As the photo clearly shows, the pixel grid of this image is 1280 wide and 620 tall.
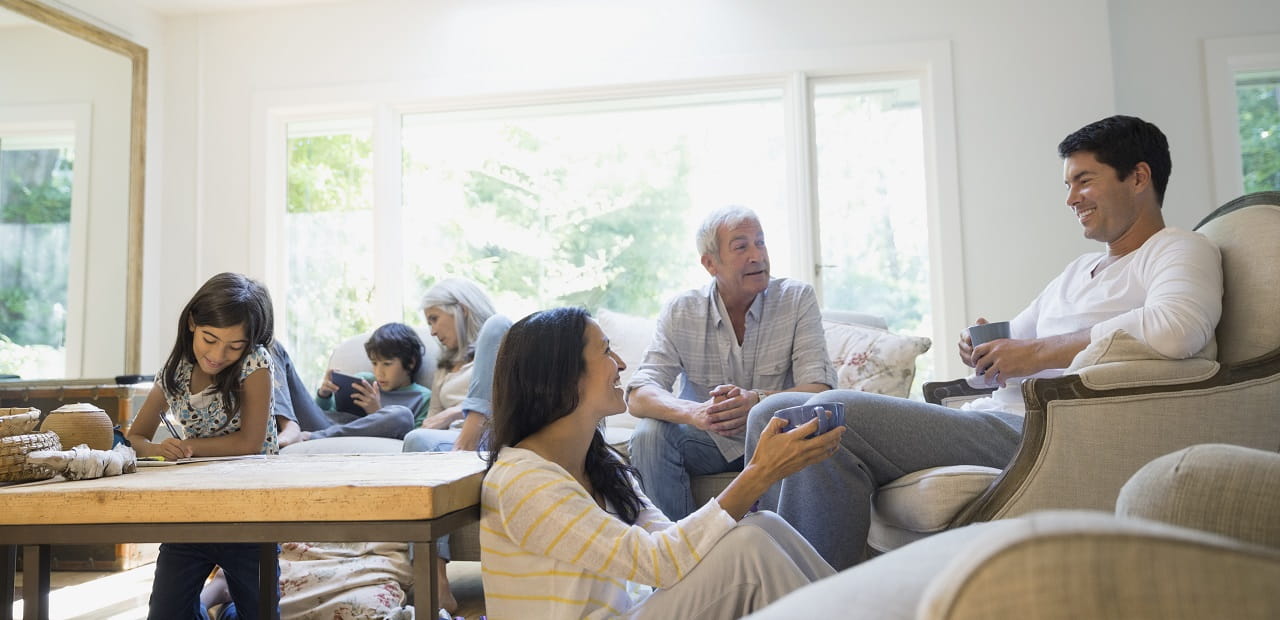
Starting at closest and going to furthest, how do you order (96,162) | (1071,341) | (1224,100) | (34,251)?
(1071,341) → (1224,100) → (34,251) → (96,162)

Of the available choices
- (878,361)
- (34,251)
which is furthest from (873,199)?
(34,251)

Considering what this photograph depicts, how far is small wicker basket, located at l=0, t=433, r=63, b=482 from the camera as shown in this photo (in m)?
1.54

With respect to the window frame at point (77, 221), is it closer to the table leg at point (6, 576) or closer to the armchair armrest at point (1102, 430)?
the table leg at point (6, 576)

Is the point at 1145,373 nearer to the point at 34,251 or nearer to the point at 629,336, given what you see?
the point at 629,336

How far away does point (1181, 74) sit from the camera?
13.4ft

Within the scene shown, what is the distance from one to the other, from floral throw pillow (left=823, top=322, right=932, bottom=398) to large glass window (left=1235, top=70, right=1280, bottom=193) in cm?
197

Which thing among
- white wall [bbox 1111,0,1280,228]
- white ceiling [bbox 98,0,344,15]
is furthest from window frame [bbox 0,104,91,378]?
white wall [bbox 1111,0,1280,228]

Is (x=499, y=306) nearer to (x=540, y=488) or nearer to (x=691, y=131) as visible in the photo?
(x=691, y=131)

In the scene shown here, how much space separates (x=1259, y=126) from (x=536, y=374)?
3863mm

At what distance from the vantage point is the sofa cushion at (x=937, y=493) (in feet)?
5.74

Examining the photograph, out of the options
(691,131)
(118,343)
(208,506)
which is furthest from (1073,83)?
(118,343)

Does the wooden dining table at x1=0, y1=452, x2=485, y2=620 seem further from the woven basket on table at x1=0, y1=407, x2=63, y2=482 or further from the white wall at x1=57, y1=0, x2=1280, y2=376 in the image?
the white wall at x1=57, y1=0, x2=1280, y2=376

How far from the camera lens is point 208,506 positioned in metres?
1.36

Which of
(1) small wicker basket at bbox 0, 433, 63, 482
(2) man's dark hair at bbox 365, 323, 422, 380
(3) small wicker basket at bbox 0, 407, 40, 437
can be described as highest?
(2) man's dark hair at bbox 365, 323, 422, 380
